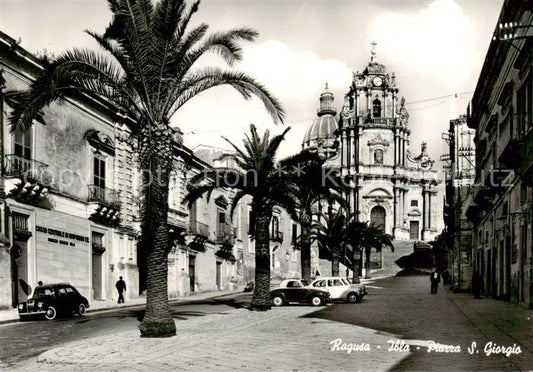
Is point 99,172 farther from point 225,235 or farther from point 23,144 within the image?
point 225,235

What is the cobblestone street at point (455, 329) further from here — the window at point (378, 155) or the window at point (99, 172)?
the window at point (378, 155)

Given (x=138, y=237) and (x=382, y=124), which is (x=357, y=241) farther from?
(x=382, y=124)

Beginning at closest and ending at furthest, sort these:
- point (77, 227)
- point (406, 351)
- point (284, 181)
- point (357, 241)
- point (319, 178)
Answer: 1. point (406, 351)
2. point (284, 181)
3. point (319, 178)
4. point (77, 227)
5. point (357, 241)

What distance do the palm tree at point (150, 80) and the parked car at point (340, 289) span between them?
45.6 feet

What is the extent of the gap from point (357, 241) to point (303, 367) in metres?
39.0

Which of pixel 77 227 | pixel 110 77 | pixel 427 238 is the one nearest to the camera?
pixel 110 77

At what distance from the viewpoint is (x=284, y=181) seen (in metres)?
22.6

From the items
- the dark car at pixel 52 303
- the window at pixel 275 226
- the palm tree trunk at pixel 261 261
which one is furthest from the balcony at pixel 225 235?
the dark car at pixel 52 303

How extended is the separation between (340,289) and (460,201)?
17441mm

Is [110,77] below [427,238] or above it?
above

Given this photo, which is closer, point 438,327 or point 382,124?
point 438,327

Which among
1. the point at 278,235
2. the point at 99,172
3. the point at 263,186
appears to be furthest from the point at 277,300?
the point at 278,235

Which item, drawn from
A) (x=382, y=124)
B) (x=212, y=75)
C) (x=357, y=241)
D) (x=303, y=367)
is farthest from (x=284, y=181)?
(x=382, y=124)

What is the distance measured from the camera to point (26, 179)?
2433 centimetres
